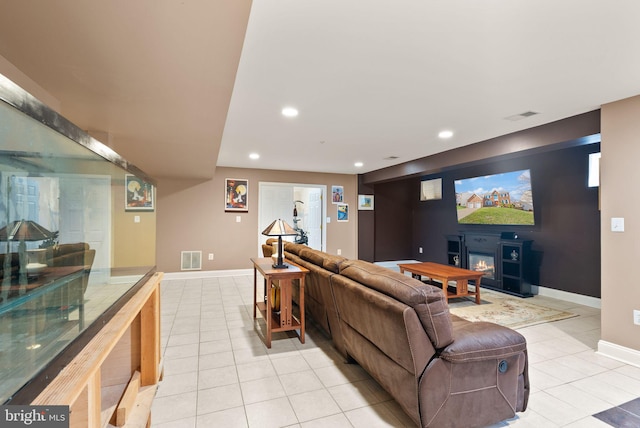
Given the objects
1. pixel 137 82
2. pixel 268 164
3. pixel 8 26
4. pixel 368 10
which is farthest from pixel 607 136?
pixel 268 164

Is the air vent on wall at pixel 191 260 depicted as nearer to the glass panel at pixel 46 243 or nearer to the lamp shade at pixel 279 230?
the lamp shade at pixel 279 230

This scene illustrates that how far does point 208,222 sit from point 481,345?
5616mm

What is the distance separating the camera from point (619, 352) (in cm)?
267

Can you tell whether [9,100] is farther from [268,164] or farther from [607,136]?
[268,164]

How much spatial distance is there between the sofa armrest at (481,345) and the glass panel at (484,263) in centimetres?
367

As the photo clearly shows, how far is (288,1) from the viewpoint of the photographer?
1.46 meters

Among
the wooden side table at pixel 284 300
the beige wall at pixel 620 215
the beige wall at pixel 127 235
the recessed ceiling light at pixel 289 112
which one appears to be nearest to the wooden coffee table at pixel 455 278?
the beige wall at pixel 620 215

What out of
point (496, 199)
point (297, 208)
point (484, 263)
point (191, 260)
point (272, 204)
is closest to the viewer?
point (496, 199)

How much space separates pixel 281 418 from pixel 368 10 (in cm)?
235

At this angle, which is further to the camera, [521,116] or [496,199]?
[496,199]

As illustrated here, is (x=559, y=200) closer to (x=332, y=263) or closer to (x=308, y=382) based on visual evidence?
(x=332, y=263)

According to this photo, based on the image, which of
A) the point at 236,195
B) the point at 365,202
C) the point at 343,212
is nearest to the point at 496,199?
the point at 365,202

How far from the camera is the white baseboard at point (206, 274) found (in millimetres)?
5998

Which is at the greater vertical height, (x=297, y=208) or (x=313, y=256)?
(x=297, y=208)
